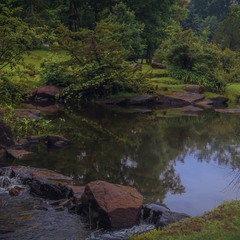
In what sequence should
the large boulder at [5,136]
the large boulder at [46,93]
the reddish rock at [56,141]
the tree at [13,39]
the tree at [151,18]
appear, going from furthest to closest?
the tree at [151,18], the large boulder at [46,93], the reddish rock at [56,141], the large boulder at [5,136], the tree at [13,39]

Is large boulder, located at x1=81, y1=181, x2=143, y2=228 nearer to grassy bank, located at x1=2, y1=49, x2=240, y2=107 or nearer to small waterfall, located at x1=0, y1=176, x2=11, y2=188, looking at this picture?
small waterfall, located at x1=0, y1=176, x2=11, y2=188

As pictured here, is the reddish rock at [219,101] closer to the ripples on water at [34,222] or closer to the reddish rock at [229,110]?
the reddish rock at [229,110]

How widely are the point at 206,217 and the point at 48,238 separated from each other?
408 cm

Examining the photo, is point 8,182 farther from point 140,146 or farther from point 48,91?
point 48,91

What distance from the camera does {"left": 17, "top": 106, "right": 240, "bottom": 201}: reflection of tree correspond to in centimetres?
1734

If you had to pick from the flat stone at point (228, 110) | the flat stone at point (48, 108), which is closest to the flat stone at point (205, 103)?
the flat stone at point (228, 110)

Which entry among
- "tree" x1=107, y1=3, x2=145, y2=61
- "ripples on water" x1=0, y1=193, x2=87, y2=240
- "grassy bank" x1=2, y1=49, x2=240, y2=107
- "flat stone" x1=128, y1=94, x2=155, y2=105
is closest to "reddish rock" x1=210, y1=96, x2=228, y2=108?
"grassy bank" x1=2, y1=49, x2=240, y2=107

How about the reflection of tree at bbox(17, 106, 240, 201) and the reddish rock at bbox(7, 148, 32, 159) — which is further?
the reddish rock at bbox(7, 148, 32, 159)

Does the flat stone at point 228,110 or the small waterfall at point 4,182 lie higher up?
the flat stone at point 228,110

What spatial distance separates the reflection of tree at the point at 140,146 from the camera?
17.3 metres

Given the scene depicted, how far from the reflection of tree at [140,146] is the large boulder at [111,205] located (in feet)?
7.39

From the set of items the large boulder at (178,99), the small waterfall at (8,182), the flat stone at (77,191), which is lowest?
the small waterfall at (8,182)

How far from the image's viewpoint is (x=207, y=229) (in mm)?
10125

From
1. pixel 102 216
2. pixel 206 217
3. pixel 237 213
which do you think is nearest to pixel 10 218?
pixel 102 216
